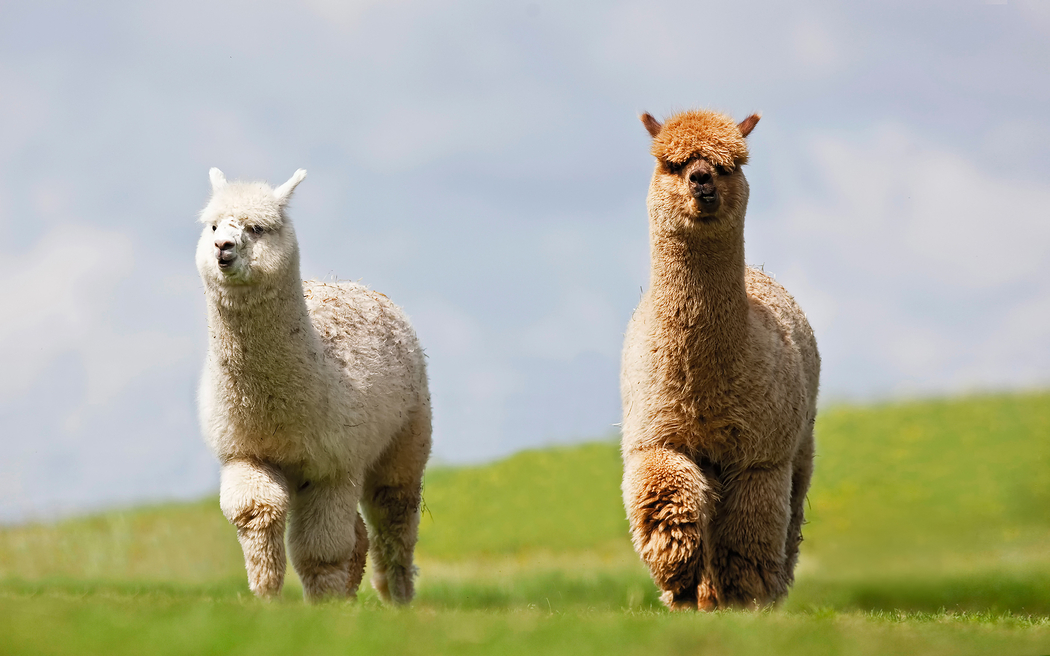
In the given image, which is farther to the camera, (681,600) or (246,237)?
(681,600)

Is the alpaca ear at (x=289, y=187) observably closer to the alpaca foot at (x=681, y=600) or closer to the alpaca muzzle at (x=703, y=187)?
the alpaca muzzle at (x=703, y=187)

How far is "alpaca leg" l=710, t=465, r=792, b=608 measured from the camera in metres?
7.32

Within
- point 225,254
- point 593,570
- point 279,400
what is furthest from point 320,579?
point 593,570

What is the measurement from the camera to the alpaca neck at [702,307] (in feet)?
23.7

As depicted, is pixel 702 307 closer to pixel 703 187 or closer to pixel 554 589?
pixel 703 187

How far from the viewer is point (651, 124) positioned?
7.58 metres

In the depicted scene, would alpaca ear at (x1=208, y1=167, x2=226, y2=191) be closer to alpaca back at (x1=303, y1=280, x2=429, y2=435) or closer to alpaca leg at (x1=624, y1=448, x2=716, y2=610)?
alpaca back at (x1=303, y1=280, x2=429, y2=435)

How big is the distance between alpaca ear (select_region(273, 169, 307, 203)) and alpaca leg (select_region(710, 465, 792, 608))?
3.64 metres

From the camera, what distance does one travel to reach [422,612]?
5699mm

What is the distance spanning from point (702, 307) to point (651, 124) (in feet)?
4.53

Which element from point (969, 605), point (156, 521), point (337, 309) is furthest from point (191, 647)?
point (156, 521)

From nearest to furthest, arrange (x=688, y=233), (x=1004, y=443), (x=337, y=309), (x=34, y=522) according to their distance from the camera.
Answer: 1. (x=688, y=233)
2. (x=337, y=309)
3. (x=34, y=522)
4. (x=1004, y=443)

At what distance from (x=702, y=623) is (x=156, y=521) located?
10.7 metres

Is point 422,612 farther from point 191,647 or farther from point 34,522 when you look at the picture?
point 34,522
